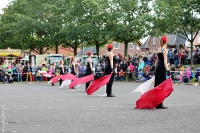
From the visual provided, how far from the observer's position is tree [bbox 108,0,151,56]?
47.1 meters

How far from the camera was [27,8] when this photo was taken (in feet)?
210

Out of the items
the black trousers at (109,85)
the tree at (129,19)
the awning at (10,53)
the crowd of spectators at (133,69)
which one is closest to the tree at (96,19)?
the tree at (129,19)

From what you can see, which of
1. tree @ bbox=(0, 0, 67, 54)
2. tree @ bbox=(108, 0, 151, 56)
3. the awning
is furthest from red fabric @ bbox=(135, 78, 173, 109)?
the awning

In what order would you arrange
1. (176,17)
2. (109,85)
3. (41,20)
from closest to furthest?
(109,85), (176,17), (41,20)

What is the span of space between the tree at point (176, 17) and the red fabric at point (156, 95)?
101 ft

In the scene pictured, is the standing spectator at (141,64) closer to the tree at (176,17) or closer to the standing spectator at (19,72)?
the tree at (176,17)

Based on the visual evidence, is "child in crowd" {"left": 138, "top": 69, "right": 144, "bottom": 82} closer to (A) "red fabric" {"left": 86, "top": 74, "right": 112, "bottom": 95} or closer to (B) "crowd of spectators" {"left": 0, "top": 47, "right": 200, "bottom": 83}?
(B) "crowd of spectators" {"left": 0, "top": 47, "right": 200, "bottom": 83}

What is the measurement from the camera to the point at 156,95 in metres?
11.7

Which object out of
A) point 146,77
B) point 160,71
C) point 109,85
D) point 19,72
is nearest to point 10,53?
point 19,72

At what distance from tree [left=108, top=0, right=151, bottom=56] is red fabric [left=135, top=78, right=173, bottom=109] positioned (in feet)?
115

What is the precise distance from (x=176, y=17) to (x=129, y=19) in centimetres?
656

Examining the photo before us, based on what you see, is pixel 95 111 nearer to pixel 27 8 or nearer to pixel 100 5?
pixel 100 5

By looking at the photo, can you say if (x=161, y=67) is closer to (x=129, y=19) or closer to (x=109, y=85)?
(x=109, y=85)

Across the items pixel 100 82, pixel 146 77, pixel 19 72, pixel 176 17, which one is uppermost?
pixel 176 17
